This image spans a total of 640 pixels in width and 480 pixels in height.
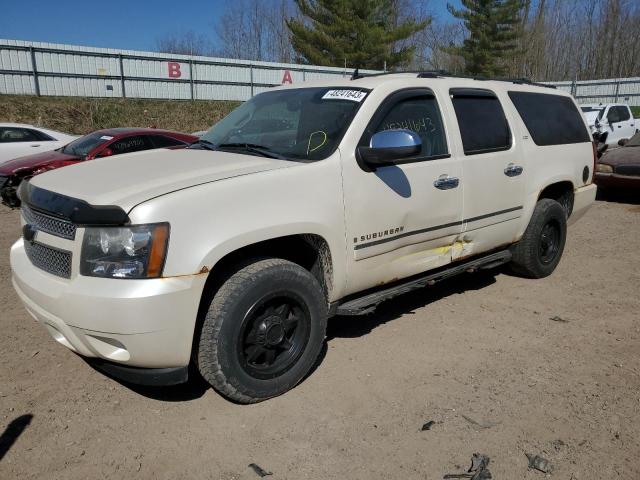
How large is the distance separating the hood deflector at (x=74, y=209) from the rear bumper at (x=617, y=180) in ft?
31.7

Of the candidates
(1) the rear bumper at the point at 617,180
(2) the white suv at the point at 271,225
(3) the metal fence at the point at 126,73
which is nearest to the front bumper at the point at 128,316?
(2) the white suv at the point at 271,225

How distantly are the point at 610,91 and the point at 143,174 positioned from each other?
35.9m

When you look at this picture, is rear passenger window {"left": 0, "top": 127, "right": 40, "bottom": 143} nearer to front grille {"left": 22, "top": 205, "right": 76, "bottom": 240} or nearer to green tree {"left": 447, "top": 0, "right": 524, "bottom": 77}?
front grille {"left": 22, "top": 205, "right": 76, "bottom": 240}

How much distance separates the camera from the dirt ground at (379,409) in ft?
8.77

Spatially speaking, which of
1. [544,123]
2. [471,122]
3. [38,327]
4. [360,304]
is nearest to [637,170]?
[544,123]

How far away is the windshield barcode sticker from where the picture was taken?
3.65 meters

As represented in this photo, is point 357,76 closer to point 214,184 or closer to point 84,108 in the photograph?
point 214,184

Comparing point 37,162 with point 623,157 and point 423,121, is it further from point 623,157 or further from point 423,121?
point 623,157

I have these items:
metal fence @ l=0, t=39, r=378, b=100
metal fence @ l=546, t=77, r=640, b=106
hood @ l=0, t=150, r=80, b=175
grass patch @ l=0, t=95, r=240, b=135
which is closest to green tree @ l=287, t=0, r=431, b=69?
metal fence @ l=0, t=39, r=378, b=100

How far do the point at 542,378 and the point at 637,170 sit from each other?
25.3 feet

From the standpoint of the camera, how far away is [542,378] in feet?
11.5

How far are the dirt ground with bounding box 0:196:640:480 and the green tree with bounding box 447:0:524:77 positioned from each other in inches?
1595

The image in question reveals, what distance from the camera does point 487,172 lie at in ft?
14.1

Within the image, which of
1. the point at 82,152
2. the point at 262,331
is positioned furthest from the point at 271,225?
the point at 82,152
